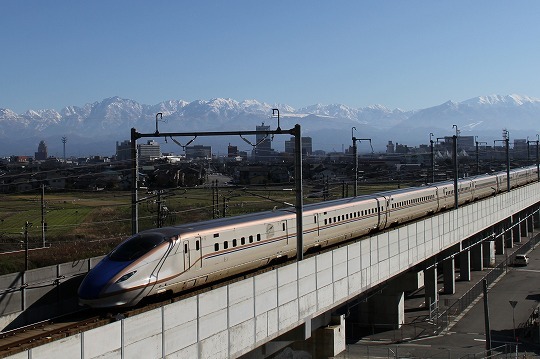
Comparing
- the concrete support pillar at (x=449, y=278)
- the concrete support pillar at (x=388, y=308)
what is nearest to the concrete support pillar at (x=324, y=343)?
the concrete support pillar at (x=388, y=308)

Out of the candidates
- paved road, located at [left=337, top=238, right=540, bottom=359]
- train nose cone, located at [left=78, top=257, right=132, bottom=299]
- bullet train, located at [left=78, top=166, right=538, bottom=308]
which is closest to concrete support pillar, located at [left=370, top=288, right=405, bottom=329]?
paved road, located at [left=337, top=238, right=540, bottom=359]

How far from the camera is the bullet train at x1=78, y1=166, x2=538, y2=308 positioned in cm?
1945

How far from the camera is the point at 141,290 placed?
19703mm

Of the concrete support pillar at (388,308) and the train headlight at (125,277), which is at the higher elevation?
the train headlight at (125,277)

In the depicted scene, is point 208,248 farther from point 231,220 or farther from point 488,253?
point 488,253

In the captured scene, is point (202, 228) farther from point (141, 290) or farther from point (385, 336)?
point (385, 336)

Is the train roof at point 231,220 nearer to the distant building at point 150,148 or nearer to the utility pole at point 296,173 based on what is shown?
the utility pole at point 296,173

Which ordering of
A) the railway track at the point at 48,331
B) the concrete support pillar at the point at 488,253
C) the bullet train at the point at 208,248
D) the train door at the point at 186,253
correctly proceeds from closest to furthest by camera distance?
the railway track at the point at 48,331
the bullet train at the point at 208,248
the train door at the point at 186,253
the concrete support pillar at the point at 488,253

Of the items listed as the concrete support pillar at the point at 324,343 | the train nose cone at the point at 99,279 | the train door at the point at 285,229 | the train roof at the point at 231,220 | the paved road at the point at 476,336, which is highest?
the train roof at the point at 231,220

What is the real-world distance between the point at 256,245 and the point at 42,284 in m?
7.85

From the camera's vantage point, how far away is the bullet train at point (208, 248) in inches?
766

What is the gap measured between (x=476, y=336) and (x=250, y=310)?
25.4 metres

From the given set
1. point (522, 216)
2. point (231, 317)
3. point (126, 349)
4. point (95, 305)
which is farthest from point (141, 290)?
point (522, 216)

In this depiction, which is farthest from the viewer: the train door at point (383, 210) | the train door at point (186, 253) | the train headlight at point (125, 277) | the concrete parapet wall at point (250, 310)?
the train door at point (383, 210)
